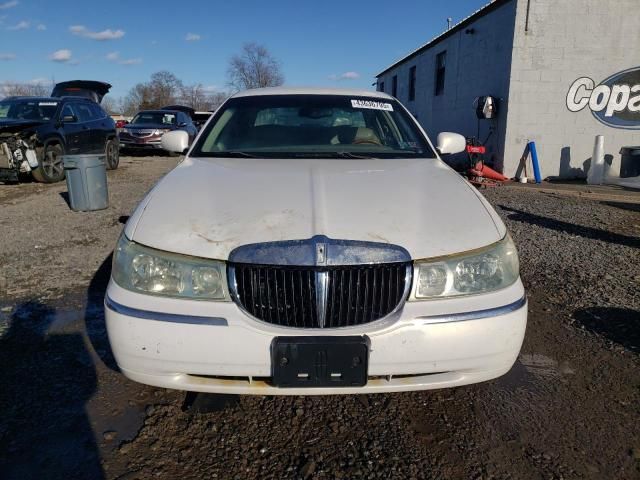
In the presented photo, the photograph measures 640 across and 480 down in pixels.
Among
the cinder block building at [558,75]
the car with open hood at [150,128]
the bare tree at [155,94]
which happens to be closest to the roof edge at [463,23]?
the cinder block building at [558,75]

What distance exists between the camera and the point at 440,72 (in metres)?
16.5

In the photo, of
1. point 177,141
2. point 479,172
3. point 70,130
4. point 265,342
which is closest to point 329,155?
point 177,141

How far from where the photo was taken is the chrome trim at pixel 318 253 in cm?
186

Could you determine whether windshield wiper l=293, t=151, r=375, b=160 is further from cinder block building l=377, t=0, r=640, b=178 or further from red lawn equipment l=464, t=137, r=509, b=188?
cinder block building l=377, t=0, r=640, b=178

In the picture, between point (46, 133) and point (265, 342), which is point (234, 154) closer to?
point (265, 342)

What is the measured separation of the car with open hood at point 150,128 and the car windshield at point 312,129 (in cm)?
1320

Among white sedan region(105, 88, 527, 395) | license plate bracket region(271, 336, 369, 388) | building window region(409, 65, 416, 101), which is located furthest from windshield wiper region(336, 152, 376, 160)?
building window region(409, 65, 416, 101)

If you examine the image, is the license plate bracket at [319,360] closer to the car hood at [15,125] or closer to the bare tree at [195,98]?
the car hood at [15,125]

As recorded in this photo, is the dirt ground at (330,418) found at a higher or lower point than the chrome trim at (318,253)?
lower

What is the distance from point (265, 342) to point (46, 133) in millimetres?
9510

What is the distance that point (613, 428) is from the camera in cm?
229

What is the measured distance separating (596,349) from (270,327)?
2289 mm

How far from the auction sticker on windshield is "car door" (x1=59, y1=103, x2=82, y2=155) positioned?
852 centimetres

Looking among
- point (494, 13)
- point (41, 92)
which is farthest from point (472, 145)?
point (41, 92)
